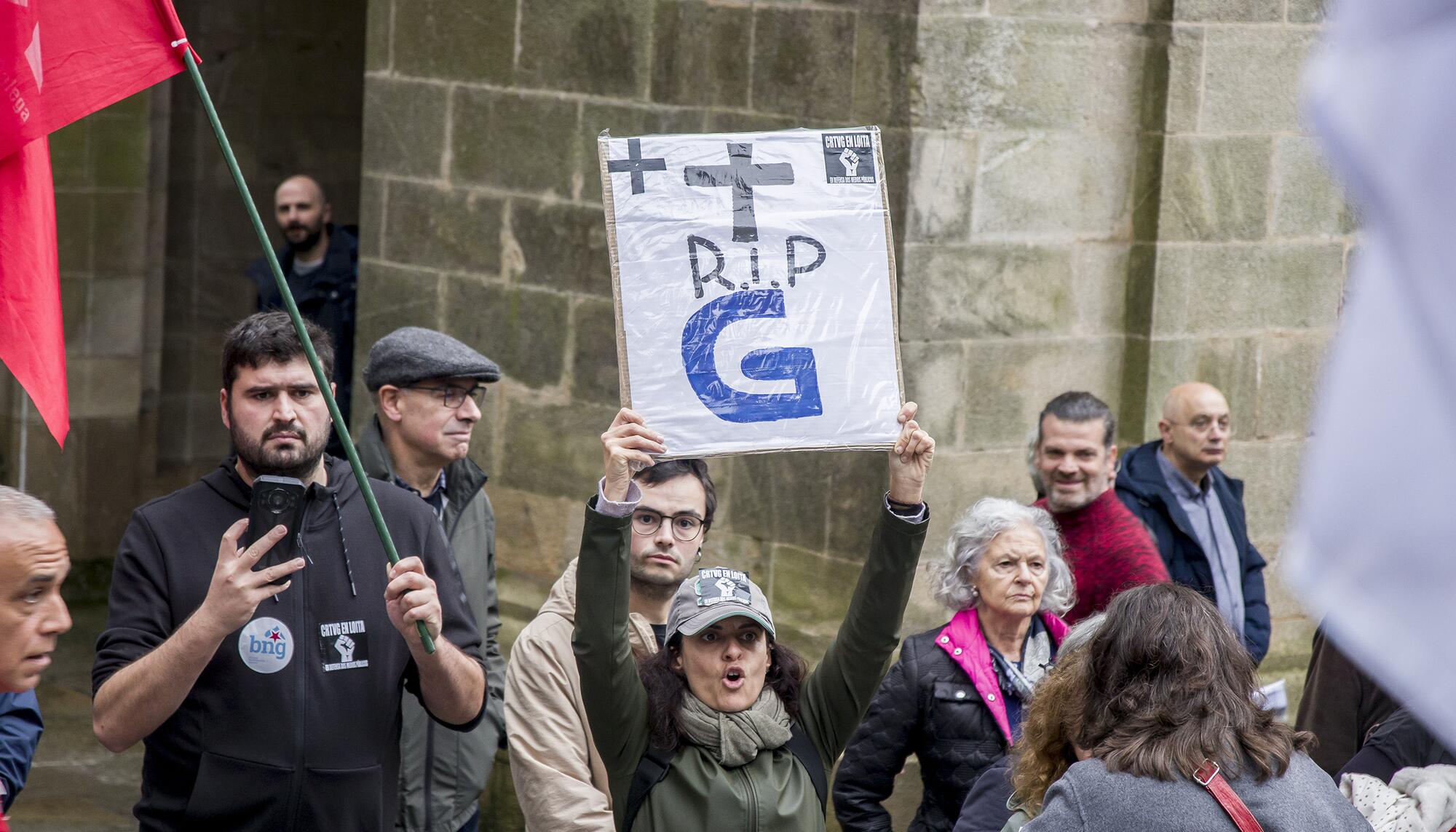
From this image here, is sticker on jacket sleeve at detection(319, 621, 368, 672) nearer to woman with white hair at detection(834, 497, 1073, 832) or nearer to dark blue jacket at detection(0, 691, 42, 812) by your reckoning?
dark blue jacket at detection(0, 691, 42, 812)

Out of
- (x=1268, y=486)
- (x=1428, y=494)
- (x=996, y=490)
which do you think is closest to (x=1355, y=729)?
(x=996, y=490)

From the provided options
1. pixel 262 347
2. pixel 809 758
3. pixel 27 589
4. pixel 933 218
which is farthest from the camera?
Answer: pixel 933 218

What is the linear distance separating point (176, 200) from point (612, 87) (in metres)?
4.70

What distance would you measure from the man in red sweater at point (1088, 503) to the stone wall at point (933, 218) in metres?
0.84

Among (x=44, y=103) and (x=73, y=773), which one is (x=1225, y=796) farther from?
(x=73, y=773)

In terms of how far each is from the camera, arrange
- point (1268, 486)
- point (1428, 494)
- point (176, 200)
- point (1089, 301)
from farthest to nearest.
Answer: point (176, 200) → point (1268, 486) → point (1089, 301) → point (1428, 494)

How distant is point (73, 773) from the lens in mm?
7145

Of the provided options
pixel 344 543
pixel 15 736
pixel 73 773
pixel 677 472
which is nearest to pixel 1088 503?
pixel 677 472

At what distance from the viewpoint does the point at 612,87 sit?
6750 millimetres

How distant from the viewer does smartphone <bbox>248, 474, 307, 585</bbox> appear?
3.38 m

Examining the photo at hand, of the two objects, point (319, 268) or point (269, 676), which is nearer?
point (269, 676)

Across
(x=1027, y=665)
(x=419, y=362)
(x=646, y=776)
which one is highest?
(x=419, y=362)

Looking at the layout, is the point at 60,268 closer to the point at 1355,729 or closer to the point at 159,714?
the point at 159,714

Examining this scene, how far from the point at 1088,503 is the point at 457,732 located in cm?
195
